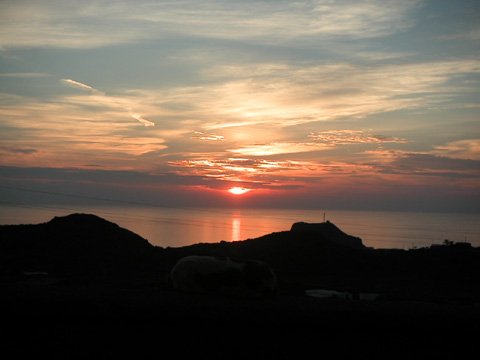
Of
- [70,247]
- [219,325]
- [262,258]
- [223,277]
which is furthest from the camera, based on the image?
[262,258]

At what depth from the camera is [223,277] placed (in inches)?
434

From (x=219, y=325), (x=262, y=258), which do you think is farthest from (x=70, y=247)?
(x=219, y=325)

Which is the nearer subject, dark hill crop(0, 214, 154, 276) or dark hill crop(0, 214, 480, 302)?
dark hill crop(0, 214, 480, 302)

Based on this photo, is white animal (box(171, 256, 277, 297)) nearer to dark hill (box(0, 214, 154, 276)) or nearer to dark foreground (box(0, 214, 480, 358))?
dark foreground (box(0, 214, 480, 358))

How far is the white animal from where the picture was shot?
434 inches

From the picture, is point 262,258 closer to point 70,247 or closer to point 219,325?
point 70,247

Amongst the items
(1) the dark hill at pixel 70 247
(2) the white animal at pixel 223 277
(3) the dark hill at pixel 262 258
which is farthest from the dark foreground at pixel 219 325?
(1) the dark hill at pixel 70 247

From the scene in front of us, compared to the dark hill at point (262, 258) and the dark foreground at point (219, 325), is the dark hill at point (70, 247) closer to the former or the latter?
the dark hill at point (262, 258)

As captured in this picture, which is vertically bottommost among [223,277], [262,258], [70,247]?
[262,258]

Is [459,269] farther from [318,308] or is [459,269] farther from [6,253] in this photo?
[6,253]

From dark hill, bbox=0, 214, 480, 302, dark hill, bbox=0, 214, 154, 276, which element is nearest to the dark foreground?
dark hill, bbox=0, 214, 480, 302

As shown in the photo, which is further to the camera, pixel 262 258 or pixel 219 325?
pixel 262 258

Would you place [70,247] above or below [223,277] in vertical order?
A: below

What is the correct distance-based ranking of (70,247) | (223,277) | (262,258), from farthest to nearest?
(262,258)
(70,247)
(223,277)
